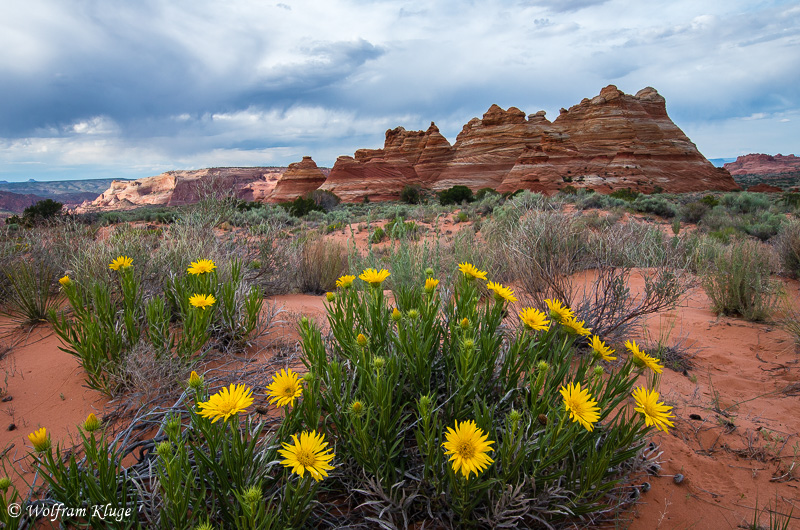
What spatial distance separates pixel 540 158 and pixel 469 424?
42354 millimetres

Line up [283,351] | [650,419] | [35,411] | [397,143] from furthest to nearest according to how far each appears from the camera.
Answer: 1. [397,143]
2. [283,351]
3. [35,411]
4. [650,419]

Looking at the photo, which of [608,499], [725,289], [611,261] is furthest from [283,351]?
[725,289]

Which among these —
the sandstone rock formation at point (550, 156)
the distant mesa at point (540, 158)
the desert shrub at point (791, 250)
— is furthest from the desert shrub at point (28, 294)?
the sandstone rock formation at point (550, 156)

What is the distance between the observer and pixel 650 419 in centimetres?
133

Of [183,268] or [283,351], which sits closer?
[283,351]

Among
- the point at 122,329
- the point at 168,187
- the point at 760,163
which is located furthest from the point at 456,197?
the point at 760,163

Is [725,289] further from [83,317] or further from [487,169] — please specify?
[487,169]

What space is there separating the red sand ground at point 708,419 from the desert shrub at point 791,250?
11.0 feet

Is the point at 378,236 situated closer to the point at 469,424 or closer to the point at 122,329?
the point at 122,329

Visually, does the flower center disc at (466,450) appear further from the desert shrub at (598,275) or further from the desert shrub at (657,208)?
the desert shrub at (657,208)

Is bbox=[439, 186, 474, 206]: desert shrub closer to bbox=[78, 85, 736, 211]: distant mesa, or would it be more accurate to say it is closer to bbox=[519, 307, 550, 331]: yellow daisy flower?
bbox=[78, 85, 736, 211]: distant mesa

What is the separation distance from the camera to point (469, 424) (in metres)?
1.35

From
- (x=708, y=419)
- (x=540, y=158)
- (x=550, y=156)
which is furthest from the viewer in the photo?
(x=550, y=156)

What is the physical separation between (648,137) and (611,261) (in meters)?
47.2
